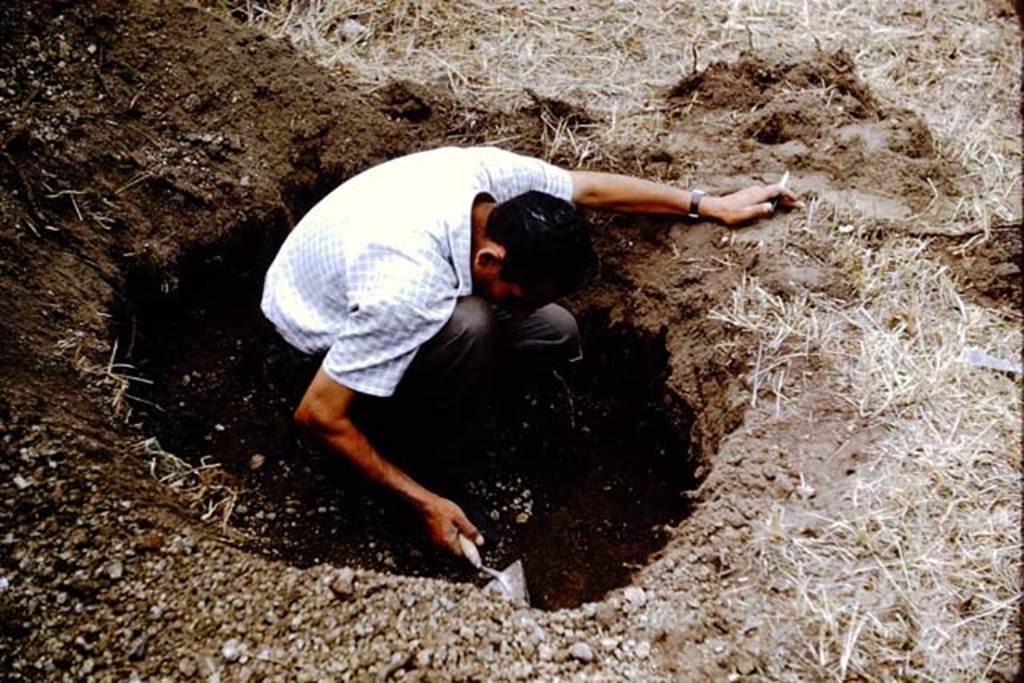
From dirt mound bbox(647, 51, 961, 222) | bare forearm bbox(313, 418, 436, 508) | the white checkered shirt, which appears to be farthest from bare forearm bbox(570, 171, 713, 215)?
bare forearm bbox(313, 418, 436, 508)

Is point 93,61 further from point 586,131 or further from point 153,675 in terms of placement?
point 153,675

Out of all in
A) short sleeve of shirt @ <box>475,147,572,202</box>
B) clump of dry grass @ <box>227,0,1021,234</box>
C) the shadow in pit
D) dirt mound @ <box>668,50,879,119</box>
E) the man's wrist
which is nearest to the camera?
short sleeve of shirt @ <box>475,147,572,202</box>

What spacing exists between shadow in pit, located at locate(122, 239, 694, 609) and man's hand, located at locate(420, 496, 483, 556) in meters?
0.18

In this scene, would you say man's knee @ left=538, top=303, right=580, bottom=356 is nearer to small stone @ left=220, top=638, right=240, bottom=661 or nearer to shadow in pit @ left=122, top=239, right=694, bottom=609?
shadow in pit @ left=122, top=239, right=694, bottom=609

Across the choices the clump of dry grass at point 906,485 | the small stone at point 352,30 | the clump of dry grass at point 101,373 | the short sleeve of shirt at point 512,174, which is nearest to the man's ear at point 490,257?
the short sleeve of shirt at point 512,174

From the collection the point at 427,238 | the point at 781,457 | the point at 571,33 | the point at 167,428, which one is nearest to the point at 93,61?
the point at 167,428

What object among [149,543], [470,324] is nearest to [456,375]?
[470,324]

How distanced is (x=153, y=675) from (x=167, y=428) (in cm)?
117

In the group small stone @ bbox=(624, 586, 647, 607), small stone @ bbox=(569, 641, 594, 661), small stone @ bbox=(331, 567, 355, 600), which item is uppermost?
small stone @ bbox=(624, 586, 647, 607)

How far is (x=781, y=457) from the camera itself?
2.55m

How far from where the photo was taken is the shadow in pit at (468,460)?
9.48 feet

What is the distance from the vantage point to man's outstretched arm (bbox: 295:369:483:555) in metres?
2.39

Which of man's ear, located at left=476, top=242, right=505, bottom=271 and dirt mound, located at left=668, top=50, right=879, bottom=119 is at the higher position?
dirt mound, located at left=668, top=50, right=879, bottom=119

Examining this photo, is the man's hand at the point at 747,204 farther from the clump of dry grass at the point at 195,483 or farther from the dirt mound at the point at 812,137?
the clump of dry grass at the point at 195,483
